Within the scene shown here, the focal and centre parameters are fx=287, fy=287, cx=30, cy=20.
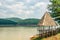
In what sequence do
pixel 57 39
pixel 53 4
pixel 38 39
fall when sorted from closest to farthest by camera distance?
pixel 57 39
pixel 38 39
pixel 53 4

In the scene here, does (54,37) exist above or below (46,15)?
below

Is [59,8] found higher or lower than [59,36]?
higher

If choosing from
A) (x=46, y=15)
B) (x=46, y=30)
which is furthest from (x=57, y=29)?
(x=46, y=15)

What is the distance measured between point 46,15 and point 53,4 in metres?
6.70

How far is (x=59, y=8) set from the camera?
5834 cm

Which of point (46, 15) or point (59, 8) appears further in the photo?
point (59, 8)

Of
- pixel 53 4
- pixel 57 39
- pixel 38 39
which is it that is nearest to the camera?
pixel 57 39

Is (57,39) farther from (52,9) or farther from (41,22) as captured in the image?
(52,9)

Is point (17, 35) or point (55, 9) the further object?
point (17, 35)

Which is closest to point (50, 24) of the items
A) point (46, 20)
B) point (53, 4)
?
point (46, 20)

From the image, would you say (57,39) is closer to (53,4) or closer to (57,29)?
(57,29)

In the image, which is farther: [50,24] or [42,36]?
[42,36]

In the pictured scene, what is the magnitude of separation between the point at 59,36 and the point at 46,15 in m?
4.69

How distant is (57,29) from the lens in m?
58.4
